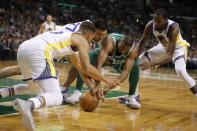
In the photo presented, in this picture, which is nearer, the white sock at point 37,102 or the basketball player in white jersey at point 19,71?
the white sock at point 37,102

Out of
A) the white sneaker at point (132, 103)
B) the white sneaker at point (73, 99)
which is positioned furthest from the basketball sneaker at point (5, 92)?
the white sneaker at point (132, 103)

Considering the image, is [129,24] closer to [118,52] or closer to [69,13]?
[69,13]

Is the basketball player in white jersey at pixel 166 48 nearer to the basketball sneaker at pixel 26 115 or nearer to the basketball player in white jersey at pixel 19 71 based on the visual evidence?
the basketball player in white jersey at pixel 19 71

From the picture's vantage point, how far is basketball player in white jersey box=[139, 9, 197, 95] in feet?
22.7

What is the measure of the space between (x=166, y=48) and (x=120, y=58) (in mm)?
968

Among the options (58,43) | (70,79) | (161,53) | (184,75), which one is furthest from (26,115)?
(161,53)

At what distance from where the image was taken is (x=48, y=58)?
15.5 ft

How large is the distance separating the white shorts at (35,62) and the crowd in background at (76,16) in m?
13.0

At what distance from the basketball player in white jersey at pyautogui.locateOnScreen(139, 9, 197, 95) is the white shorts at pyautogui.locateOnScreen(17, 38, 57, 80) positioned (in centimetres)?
246

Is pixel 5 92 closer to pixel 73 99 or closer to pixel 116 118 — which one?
pixel 73 99

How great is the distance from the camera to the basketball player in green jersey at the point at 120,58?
6.20m

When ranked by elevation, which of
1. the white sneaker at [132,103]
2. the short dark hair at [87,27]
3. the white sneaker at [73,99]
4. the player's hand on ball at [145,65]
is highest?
the short dark hair at [87,27]

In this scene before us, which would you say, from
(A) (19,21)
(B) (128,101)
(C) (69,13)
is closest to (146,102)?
(B) (128,101)

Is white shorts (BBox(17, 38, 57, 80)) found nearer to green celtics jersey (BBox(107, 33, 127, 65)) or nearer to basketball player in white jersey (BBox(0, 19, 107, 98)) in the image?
basketball player in white jersey (BBox(0, 19, 107, 98))
